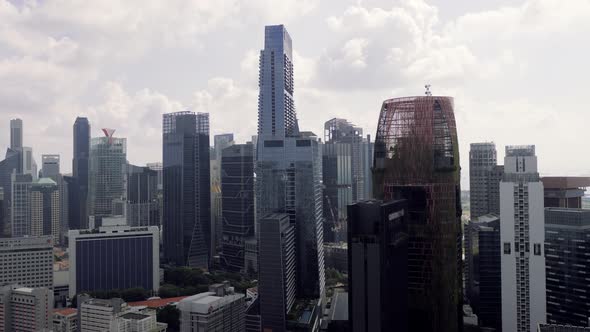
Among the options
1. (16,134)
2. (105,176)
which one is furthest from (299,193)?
(16,134)

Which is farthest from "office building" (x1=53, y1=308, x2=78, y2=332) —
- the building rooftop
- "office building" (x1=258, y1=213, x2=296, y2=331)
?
the building rooftop

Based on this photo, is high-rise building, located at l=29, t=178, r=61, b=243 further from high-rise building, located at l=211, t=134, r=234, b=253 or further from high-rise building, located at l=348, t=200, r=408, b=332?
high-rise building, located at l=348, t=200, r=408, b=332

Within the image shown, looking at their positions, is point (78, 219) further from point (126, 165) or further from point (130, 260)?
point (130, 260)

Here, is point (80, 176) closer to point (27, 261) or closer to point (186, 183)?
point (186, 183)

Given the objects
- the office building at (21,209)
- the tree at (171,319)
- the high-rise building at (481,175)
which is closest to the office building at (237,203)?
the tree at (171,319)

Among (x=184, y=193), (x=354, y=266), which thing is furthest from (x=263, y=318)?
(x=184, y=193)

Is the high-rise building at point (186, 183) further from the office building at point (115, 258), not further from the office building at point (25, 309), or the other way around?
the office building at point (25, 309)
